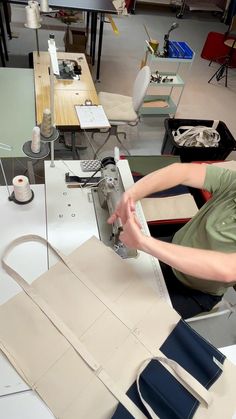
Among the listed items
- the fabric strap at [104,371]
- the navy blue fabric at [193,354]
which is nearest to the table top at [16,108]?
the fabric strap at [104,371]

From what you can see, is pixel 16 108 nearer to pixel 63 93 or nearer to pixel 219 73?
pixel 63 93

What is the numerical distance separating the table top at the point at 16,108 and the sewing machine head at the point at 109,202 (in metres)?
0.68

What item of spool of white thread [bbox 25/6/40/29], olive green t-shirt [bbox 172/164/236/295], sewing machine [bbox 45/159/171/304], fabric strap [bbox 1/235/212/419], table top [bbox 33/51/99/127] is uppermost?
spool of white thread [bbox 25/6/40/29]

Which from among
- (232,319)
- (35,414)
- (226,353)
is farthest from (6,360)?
(232,319)

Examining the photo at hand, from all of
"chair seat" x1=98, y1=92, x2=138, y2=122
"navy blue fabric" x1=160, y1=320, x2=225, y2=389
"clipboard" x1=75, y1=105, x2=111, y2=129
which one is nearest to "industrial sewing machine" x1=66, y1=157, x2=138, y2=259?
"navy blue fabric" x1=160, y1=320, x2=225, y2=389

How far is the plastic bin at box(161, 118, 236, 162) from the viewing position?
267cm

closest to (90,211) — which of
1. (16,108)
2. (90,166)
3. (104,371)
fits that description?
(90,166)

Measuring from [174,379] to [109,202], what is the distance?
0.75 m

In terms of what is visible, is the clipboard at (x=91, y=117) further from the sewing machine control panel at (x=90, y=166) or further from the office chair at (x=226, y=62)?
the office chair at (x=226, y=62)

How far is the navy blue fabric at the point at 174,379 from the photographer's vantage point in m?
0.88

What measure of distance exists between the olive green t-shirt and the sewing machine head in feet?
1.04

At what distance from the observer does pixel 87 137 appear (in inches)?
125

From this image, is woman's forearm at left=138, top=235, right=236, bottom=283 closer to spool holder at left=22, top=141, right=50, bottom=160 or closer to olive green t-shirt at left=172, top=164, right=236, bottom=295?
olive green t-shirt at left=172, top=164, right=236, bottom=295

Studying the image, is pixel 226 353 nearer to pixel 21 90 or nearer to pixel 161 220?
pixel 161 220
